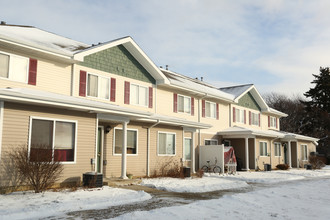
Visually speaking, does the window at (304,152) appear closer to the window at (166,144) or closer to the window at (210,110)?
the window at (210,110)

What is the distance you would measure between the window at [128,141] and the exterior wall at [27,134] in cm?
266

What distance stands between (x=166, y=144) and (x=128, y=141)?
2724 millimetres

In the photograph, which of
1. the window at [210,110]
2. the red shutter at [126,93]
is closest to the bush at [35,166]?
the red shutter at [126,93]

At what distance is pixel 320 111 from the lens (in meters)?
44.1

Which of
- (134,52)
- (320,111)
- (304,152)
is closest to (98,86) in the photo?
(134,52)

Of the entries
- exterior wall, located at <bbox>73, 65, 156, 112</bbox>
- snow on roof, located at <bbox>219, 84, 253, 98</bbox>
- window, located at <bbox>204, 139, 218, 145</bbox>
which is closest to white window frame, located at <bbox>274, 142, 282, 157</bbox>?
snow on roof, located at <bbox>219, 84, 253, 98</bbox>

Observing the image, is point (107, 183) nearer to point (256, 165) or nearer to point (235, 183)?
point (235, 183)

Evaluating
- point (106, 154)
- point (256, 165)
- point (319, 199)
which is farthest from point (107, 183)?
point (256, 165)

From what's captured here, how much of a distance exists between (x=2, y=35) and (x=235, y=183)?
1095 cm

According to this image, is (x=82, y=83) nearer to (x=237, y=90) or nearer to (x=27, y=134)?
(x=27, y=134)

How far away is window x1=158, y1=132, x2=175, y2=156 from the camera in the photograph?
1673 cm

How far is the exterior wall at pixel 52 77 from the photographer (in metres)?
12.9

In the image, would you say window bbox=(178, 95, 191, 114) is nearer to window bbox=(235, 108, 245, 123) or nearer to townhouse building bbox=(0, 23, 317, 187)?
townhouse building bbox=(0, 23, 317, 187)

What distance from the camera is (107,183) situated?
1208 centimetres
